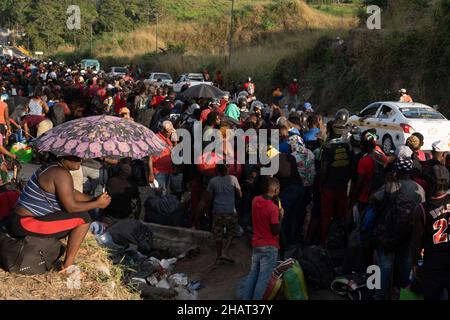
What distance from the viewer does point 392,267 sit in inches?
261

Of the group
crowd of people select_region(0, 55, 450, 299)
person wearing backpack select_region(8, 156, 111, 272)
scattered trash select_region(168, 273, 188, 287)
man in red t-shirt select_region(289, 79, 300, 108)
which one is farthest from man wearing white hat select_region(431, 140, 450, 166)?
man in red t-shirt select_region(289, 79, 300, 108)

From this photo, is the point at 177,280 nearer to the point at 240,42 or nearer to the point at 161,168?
the point at 161,168

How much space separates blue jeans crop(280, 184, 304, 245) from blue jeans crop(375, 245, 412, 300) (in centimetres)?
183

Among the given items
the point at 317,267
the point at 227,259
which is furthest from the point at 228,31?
the point at 317,267

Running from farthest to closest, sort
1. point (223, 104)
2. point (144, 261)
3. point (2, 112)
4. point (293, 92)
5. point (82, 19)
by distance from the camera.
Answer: point (82, 19), point (293, 92), point (223, 104), point (2, 112), point (144, 261)

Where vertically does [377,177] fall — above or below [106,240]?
above

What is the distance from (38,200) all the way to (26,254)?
518 millimetres

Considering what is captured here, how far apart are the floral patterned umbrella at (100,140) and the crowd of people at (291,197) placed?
0.72ft

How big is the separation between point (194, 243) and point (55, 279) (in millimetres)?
3381

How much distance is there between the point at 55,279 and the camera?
5820mm

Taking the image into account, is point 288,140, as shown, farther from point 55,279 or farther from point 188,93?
point 188,93

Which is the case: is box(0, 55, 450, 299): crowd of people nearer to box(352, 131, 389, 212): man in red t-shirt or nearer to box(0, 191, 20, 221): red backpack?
box(352, 131, 389, 212): man in red t-shirt
